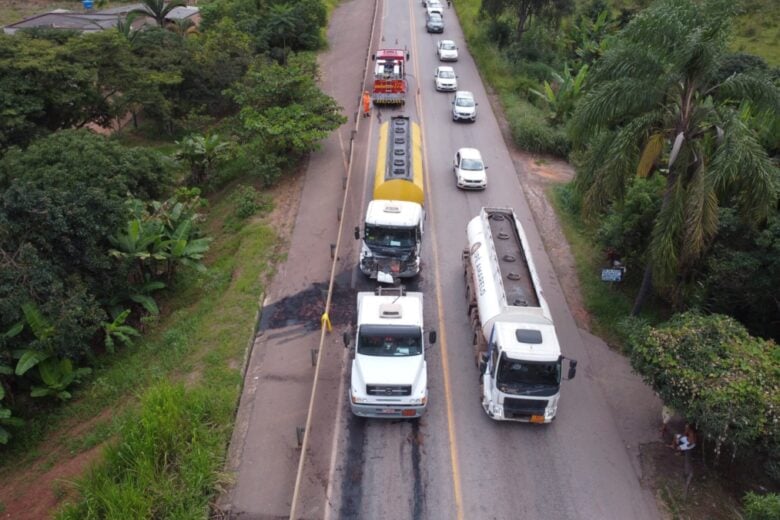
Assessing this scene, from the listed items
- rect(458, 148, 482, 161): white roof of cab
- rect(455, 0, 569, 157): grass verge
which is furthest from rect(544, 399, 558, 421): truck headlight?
rect(458, 148, 482, 161): white roof of cab

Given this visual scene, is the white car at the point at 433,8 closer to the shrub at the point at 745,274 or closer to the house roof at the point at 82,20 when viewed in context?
the house roof at the point at 82,20

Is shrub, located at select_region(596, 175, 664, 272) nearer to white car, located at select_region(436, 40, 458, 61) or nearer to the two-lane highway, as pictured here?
the two-lane highway

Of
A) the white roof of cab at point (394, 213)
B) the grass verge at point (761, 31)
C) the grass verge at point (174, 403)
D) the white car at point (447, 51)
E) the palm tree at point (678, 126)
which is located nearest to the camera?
the grass verge at point (174, 403)

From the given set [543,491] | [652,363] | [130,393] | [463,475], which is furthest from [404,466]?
[130,393]

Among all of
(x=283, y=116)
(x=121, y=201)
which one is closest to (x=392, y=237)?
(x=121, y=201)

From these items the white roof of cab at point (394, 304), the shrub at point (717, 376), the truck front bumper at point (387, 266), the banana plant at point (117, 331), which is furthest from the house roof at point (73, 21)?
the shrub at point (717, 376)

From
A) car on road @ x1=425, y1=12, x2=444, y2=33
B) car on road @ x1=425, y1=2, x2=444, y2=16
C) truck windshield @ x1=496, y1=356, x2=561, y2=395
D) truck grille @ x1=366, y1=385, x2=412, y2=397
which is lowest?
truck grille @ x1=366, y1=385, x2=412, y2=397

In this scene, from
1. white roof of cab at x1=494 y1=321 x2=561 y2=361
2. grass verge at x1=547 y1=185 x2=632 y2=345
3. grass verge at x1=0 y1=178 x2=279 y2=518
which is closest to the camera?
grass verge at x1=0 y1=178 x2=279 y2=518
